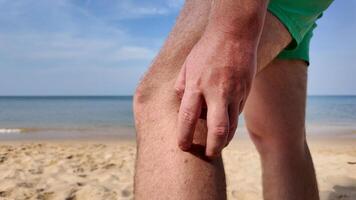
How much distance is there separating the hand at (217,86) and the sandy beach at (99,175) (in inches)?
81.5

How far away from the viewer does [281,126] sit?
133 centimetres

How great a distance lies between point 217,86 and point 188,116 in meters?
0.08

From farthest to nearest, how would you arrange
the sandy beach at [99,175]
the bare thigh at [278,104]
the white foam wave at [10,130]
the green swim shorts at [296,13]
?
1. the white foam wave at [10,130]
2. the sandy beach at [99,175]
3. the bare thigh at [278,104]
4. the green swim shorts at [296,13]

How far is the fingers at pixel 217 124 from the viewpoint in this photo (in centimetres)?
67

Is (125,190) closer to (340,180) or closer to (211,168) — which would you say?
(340,180)

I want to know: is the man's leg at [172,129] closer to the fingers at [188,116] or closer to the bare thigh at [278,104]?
the fingers at [188,116]

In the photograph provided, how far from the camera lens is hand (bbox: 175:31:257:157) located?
67 centimetres

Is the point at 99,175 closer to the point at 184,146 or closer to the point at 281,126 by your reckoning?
the point at 281,126

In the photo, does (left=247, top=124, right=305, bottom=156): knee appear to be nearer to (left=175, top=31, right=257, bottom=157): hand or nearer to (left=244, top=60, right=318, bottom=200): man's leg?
(left=244, top=60, right=318, bottom=200): man's leg

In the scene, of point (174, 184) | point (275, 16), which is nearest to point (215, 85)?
point (174, 184)

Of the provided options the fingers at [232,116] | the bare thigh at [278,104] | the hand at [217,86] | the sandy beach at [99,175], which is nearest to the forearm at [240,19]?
the hand at [217,86]

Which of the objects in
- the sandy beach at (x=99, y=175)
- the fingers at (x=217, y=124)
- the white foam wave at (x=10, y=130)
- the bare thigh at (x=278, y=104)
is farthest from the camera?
the white foam wave at (x=10, y=130)

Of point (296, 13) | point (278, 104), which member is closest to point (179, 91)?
point (296, 13)

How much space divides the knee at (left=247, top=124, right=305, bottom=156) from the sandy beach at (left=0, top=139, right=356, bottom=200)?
136 cm
